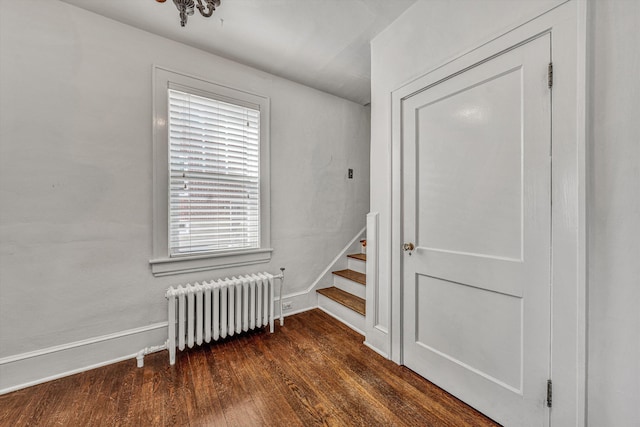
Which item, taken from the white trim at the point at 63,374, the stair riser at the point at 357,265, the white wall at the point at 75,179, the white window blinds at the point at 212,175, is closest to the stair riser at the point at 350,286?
the stair riser at the point at 357,265

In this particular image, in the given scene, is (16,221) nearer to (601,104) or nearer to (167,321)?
(167,321)

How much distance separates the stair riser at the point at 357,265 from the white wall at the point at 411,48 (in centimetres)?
94

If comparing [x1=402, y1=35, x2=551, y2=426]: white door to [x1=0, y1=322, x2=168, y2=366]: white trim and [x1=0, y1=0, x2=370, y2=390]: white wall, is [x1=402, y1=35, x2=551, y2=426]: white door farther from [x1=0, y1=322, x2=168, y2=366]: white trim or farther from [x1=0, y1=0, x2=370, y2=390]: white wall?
[x1=0, y1=322, x2=168, y2=366]: white trim

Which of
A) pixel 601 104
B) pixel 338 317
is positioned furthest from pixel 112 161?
pixel 601 104

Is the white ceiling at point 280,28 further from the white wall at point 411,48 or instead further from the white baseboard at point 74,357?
the white baseboard at point 74,357

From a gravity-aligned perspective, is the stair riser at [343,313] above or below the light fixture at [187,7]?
below

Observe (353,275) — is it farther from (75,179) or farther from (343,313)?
(75,179)

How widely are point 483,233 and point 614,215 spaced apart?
1.73 ft

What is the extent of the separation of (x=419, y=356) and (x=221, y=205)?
2094 millimetres

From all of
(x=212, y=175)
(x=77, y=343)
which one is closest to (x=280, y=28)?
(x=212, y=175)

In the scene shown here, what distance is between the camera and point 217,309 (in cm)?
222

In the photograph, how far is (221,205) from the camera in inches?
96.6

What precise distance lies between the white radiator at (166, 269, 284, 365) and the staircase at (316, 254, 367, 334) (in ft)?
2.36

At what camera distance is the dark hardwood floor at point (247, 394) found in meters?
1.47
